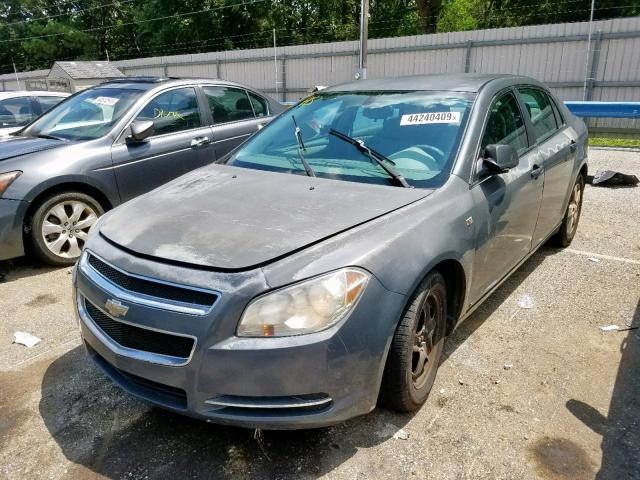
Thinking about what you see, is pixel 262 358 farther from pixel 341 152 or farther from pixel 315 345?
pixel 341 152

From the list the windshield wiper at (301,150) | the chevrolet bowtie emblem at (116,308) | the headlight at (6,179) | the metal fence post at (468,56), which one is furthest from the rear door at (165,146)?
the metal fence post at (468,56)

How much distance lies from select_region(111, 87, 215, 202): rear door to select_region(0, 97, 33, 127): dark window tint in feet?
13.2

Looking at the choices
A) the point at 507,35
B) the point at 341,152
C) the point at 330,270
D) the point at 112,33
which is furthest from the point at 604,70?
the point at 112,33

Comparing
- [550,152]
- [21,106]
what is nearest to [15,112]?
[21,106]

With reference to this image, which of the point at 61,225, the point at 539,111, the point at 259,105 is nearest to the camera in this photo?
the point at 539,111

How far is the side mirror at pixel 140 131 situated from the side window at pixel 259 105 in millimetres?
1798

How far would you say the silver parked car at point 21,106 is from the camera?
8.34 metres

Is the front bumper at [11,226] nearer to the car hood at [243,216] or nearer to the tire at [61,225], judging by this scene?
the tire at [61,225]

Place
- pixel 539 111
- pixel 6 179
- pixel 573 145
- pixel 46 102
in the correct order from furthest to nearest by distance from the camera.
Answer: pixel 46 102 → pixel 573 145 → pixel 6 179 → pixel 539 111

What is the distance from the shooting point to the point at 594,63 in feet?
46.7

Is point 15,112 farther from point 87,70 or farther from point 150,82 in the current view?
point 87,70

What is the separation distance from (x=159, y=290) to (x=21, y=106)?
7994 mm

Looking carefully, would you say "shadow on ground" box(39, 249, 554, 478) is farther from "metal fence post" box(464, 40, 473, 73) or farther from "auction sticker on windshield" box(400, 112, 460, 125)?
"metal fence post" box(464, 40, 473, 73)

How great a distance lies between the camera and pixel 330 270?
2178 mm
